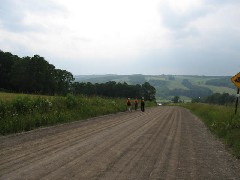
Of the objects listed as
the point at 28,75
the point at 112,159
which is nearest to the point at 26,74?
the point at 28,75

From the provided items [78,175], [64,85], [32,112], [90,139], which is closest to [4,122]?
[32,112]

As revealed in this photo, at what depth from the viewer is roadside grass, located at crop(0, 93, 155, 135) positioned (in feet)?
47.7

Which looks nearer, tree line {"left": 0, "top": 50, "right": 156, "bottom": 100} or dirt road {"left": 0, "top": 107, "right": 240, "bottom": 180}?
dirt road {"left": 0, "top": 107, "right": 240, "bottom": 180}

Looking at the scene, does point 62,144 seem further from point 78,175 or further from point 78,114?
point 78,114

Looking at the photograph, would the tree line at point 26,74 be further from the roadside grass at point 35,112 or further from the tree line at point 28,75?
the roadside grass at point 35,112

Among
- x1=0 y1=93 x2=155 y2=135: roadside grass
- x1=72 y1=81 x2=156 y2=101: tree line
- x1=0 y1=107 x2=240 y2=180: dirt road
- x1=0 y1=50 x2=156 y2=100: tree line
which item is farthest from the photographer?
x1=72 y1=81 x2=156 y2=101: tree line

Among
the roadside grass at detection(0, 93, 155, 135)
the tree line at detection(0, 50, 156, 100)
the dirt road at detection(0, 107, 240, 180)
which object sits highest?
the tree line at detection(0, 50, 156, 100)

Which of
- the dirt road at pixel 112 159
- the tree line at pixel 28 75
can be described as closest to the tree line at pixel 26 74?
the tree line at pixel 28 75

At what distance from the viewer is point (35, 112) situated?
17.5 m

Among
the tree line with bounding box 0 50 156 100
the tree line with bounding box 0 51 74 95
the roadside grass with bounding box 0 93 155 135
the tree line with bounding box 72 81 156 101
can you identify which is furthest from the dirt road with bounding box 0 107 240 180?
the tree line with bounding box 72 81 156 101

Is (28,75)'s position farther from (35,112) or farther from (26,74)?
(35,112)

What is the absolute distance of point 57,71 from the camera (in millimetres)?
94750

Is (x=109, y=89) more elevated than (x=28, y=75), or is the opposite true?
(x=28, y=75)

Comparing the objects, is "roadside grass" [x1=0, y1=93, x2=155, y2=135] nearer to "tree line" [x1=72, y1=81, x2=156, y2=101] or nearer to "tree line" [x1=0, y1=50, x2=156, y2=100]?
"tree line" [x1=0, y1=50, x2=156, y2=100]
